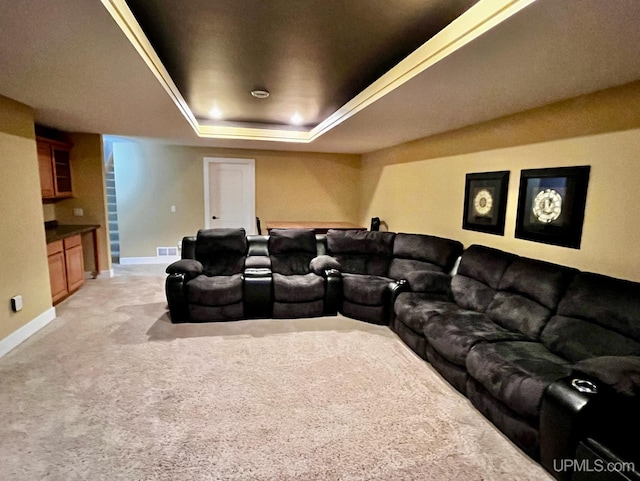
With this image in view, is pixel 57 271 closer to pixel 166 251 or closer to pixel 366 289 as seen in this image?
pixel 166 251

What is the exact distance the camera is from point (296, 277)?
167 inches

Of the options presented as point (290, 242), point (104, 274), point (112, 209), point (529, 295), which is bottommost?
point (104, 274)

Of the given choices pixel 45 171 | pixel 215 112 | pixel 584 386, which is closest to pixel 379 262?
pixel 584 386

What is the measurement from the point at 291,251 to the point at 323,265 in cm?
60

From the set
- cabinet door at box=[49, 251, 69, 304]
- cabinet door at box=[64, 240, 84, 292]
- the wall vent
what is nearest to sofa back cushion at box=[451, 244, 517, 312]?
cabinet door at box=[49, 251, 69, 304]

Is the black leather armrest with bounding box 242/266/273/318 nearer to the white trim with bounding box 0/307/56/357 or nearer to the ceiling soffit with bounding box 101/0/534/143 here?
the ceiling soffit with bounding box 101/0/534/143

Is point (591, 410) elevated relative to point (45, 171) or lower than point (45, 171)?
lower

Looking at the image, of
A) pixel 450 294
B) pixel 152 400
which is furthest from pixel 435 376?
pixel 152 400

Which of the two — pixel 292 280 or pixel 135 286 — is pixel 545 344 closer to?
pixel 292 280

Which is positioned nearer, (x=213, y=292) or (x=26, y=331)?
(x=26, y=331)

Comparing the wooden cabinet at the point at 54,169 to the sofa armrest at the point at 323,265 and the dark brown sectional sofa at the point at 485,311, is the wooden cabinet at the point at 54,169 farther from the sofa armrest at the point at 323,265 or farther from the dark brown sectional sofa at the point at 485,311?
the sofa armrest at the point at 323,265

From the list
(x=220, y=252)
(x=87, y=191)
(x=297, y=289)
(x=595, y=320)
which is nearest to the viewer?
(x=595, y=320)

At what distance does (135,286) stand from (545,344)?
5.24 m

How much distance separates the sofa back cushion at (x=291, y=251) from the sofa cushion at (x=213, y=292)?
28.7 inches
